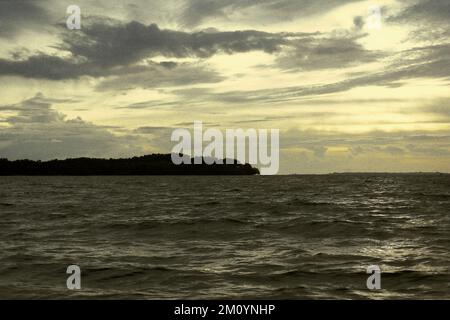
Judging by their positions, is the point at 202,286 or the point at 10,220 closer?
the point at 202,286

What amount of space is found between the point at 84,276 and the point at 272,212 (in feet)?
73.0

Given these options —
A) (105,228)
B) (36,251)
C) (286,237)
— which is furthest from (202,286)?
(105,228)

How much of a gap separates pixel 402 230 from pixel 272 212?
38.6ft

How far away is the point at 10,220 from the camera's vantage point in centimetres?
2961

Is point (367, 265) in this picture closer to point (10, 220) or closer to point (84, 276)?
point (84, 276)

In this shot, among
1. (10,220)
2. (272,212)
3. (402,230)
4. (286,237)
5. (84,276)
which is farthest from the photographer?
(272,212)

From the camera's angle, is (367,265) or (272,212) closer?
(367,265)

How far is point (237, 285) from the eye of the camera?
12.7m
